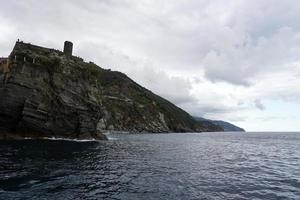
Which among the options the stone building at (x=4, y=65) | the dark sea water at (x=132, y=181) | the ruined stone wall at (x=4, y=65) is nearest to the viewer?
the dark sea water at (x=132, y=181)

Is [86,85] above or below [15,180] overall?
above

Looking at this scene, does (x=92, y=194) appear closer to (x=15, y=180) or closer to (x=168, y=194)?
(x=168, y=194)

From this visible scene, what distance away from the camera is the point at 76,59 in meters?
90.2

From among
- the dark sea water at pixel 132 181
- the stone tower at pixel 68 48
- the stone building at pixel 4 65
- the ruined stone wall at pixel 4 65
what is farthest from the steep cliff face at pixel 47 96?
the dark sea water at pixel 132 181

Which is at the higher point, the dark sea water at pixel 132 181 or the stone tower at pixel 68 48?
the stone tower at pixel 68 48

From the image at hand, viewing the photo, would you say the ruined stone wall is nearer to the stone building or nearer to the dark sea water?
the stone building

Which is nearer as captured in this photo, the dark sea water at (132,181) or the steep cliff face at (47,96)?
the dark sea water at (132,181)

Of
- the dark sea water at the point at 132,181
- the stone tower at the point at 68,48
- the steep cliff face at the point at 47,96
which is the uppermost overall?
the stone tower at the point at 68,48

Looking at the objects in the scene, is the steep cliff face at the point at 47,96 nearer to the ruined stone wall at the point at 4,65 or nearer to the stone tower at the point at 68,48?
the ruined stone wall at the point at 4,65

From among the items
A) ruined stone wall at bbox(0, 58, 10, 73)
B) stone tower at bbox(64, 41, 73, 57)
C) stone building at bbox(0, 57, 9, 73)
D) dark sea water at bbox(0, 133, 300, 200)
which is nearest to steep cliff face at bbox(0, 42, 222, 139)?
ruined stone wall at bbox(0, 58, 10, 73)

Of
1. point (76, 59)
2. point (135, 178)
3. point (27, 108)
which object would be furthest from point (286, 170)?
point (76, 59)

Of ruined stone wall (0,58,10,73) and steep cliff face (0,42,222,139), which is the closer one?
steep cliff face (0,42,222,139)

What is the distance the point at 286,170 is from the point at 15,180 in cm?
3484

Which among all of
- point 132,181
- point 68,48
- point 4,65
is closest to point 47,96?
point 4,65
